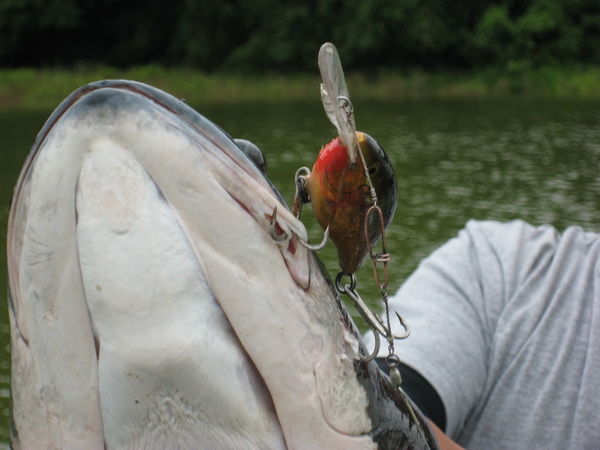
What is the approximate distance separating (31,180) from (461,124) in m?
6.93

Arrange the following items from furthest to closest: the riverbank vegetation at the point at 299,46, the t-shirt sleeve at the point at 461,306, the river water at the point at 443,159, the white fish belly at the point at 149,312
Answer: the riverbank vegetation at the point at 299,46, the river water at the point at 443,159, the t-shirt sleeve at the point at 461,306, the white fish belly at the point at 149,312

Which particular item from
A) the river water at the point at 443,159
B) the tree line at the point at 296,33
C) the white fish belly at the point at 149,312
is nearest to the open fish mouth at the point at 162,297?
the white fish belly at the point at 149,312

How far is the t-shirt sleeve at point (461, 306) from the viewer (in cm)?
96

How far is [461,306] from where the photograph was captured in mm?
1073

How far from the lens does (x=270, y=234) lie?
504mm

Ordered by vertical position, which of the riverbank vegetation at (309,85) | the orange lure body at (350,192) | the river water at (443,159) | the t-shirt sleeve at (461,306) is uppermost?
the orange lure body at (350,192)

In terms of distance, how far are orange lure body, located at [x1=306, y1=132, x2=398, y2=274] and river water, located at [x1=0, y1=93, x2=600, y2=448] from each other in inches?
14.0

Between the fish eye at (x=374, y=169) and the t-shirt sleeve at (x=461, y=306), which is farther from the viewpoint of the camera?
the t-shirt sleeve at (x=461, y=306)

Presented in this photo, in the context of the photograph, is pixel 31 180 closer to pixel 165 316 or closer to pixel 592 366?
pixel 165 316

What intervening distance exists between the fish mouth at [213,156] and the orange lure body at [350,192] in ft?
0.08

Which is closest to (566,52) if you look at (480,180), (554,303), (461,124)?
(461,124)

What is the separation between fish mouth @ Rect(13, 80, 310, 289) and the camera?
0.49m

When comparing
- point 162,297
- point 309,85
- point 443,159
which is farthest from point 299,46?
point 162,297

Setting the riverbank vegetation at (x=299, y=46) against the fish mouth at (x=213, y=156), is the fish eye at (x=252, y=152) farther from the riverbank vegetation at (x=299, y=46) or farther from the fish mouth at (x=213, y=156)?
the riverbank vegetation at (x=299, y=46)
